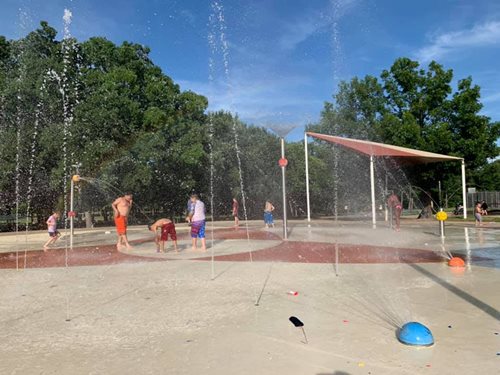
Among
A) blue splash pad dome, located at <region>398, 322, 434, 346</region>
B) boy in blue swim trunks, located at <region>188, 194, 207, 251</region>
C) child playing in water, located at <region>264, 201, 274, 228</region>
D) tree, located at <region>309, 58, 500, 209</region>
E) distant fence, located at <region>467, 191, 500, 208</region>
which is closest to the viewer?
blue splash pad dome, located at <region>398, 322, 434, 346</region>

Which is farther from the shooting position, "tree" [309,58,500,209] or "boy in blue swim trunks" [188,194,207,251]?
"tree" [309,58,500,209]

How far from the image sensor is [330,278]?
324 inches

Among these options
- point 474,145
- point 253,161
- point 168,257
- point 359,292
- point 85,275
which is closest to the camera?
point 359,292

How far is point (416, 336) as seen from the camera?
450 cm

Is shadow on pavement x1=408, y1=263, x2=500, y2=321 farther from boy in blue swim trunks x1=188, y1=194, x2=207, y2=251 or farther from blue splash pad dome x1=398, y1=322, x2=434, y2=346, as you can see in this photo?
boy in blue swim trunks x1=188, y1=194, x2=207, y2=251

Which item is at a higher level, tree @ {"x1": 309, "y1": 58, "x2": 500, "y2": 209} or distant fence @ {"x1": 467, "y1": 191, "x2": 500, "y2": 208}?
tree @ {"x1": 309, "y1": 58, "x2": 500, "y2": 209}

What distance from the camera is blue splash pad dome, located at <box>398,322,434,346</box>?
4.48 meters

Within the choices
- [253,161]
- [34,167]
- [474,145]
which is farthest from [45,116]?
[474,145]

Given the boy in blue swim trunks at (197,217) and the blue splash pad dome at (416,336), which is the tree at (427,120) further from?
the blue splash pad dome at (416,336)

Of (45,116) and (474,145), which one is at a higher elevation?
(45,116)

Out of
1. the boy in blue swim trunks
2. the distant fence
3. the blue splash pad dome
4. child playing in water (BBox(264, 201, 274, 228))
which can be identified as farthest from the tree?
the blue splash pad dome

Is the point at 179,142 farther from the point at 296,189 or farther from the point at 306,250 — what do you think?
the point at 306,250

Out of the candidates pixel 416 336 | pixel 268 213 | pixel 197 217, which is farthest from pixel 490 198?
pixel 416 336

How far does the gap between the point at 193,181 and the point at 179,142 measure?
338 centimetres
